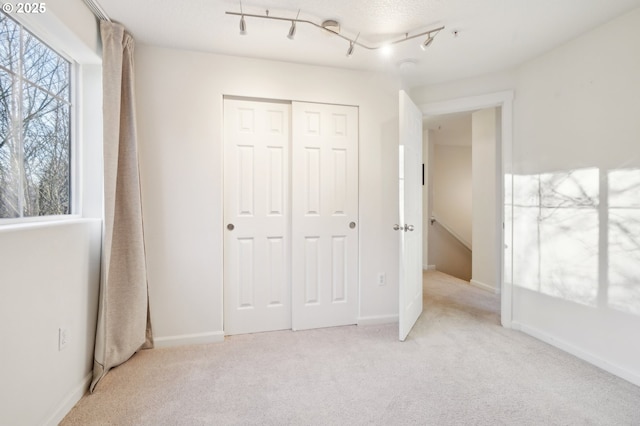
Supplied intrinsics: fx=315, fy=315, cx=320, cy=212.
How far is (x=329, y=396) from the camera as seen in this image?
6.10ft

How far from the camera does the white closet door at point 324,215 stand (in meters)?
2.83

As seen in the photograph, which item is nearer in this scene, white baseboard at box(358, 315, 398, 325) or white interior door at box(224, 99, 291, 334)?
white interior door at box(224, 99, 291, 334)

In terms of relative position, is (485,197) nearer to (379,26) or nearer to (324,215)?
(324,215)

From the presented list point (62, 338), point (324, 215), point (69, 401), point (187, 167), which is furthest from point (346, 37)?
point (69, 401)

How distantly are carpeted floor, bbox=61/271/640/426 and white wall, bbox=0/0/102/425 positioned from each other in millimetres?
252

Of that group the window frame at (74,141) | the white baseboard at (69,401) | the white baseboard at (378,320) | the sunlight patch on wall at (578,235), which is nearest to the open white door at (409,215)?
the white baseboard at (378,320)

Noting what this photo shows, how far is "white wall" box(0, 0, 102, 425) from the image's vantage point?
1343 millimetres

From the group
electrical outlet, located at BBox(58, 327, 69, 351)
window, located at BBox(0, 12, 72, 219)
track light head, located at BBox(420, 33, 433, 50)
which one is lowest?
electrical outlet, located at BBox(58, 327, 69, 351)

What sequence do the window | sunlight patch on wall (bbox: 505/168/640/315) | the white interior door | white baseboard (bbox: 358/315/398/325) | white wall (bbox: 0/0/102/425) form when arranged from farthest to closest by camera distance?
white baseboard (bbox: 358/315/398/325)
the white interior door
sunlight patch on wall (bbox: 505/168/640/315)
the window
white wall (bbox: 0/0/102/425)

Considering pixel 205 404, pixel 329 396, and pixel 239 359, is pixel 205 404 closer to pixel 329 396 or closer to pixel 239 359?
pixel 239 359

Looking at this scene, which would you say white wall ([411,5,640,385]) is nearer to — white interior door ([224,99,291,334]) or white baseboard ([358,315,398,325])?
white baseboard ([358,315,398,325])

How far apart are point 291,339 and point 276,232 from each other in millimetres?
921

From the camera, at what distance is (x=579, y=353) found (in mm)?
2340

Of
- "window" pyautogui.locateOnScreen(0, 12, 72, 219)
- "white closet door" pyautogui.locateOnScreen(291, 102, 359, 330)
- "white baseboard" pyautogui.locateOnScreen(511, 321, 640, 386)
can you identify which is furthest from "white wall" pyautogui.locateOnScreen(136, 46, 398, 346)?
"white baseboard" pyautogui.locateOnScreen(511, 321, 640, 386)
